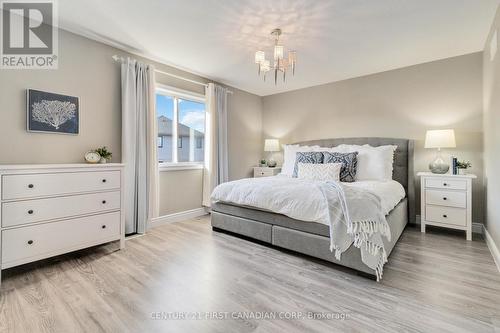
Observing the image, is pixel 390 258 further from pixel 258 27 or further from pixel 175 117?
pixel 175 117

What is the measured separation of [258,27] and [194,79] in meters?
1.79

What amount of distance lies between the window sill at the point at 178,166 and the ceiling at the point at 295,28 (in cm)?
156

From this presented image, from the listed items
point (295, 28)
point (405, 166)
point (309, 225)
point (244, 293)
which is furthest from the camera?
point (405, 166)

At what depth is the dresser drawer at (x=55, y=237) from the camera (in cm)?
190

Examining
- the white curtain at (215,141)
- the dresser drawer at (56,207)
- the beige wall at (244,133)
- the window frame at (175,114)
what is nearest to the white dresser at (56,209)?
the dresser drawer at (56,207)

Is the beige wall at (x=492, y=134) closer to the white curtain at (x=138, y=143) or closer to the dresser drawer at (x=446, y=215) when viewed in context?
the dresser drawer at (x=446, y=215)

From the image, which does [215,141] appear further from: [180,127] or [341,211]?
[341,211]

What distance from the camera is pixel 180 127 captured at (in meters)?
3.89

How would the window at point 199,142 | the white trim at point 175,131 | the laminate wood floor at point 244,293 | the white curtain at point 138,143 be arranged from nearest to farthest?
the laminate wood floor at point 244,293 < the white curtain at point 138,143 < the white trim at point 175,131 < the window at point 199,142

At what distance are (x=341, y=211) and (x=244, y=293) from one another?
1.05 m

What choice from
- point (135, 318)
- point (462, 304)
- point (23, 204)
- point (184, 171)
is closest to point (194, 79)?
point (184, 171)

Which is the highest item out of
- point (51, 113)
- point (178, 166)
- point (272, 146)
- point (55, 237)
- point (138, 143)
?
point (51, 113)

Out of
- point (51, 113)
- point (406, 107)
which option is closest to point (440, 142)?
point (406, 107)

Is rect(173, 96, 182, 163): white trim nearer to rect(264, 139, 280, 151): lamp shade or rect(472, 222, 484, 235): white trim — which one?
rect(264, 139, 280, 151): lamp shade
